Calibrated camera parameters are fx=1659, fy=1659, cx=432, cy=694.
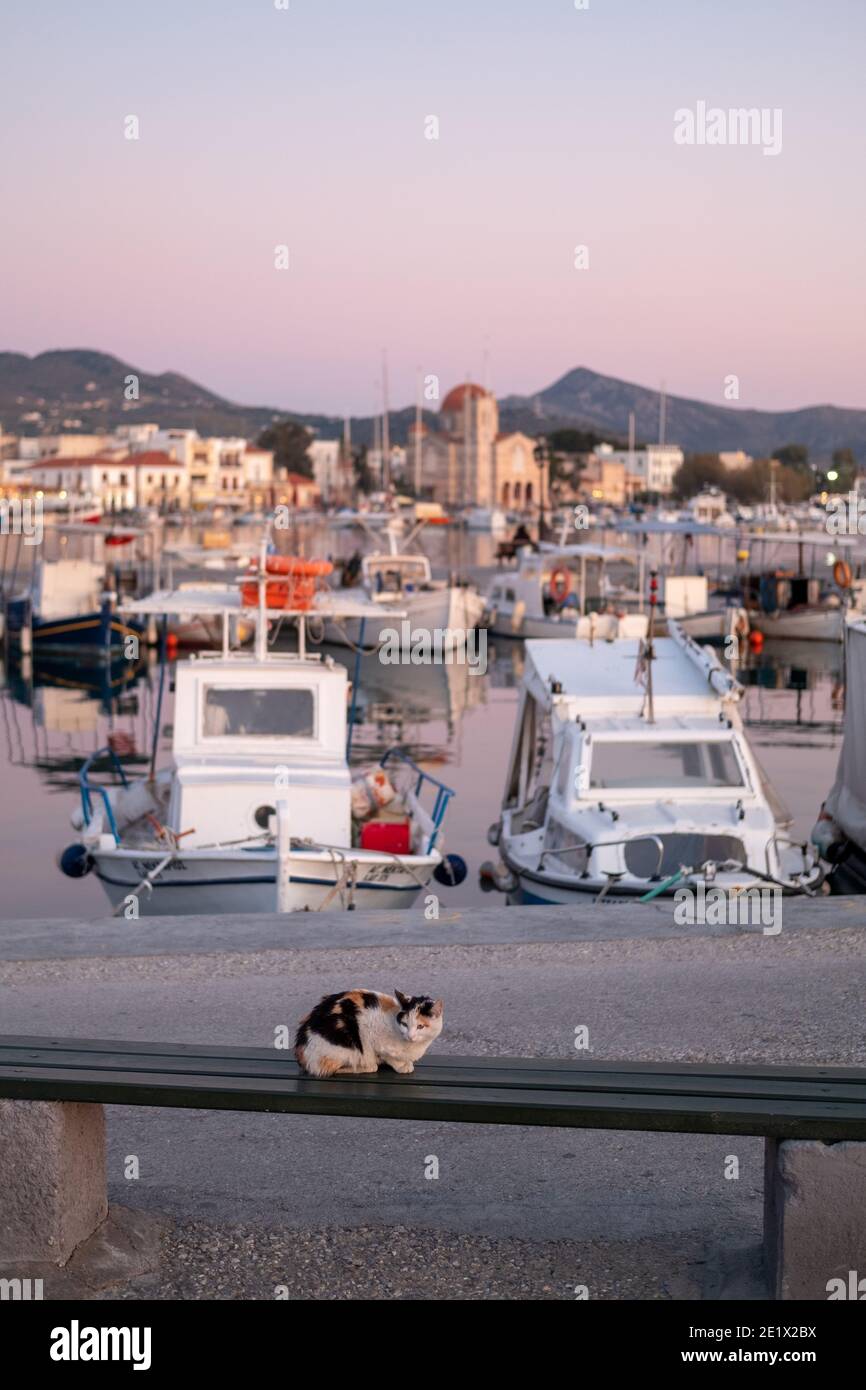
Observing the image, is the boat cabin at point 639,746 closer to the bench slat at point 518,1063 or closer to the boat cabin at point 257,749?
the boat cabin at point 257,749

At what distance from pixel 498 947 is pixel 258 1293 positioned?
11.9ft

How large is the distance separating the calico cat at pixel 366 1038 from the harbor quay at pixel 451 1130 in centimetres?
12

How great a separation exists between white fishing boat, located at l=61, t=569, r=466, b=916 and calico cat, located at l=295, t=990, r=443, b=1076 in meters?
8.59

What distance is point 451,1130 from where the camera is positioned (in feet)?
21.6

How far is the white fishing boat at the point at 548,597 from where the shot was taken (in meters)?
50.7

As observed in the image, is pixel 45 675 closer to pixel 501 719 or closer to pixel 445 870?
pixel 501 719

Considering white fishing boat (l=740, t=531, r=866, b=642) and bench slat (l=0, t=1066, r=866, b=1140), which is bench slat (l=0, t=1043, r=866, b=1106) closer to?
bench slat (l=0, t=1066, r=866, b=1140)

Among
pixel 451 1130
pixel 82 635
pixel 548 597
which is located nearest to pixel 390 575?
pixel 548 597

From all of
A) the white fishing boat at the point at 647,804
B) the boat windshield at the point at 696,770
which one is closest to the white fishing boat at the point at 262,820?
the white fishing boat at the point at 647,804

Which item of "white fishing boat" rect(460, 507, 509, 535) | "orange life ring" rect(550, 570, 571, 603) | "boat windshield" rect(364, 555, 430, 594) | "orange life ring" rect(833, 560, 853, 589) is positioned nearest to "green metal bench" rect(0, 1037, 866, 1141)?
"orange life ring" rect(833, 560, 853, 589)

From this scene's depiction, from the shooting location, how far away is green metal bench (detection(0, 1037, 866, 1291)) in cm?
486

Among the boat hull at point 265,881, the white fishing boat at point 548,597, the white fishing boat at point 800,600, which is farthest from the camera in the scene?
the white fishing boat at point 548,597
